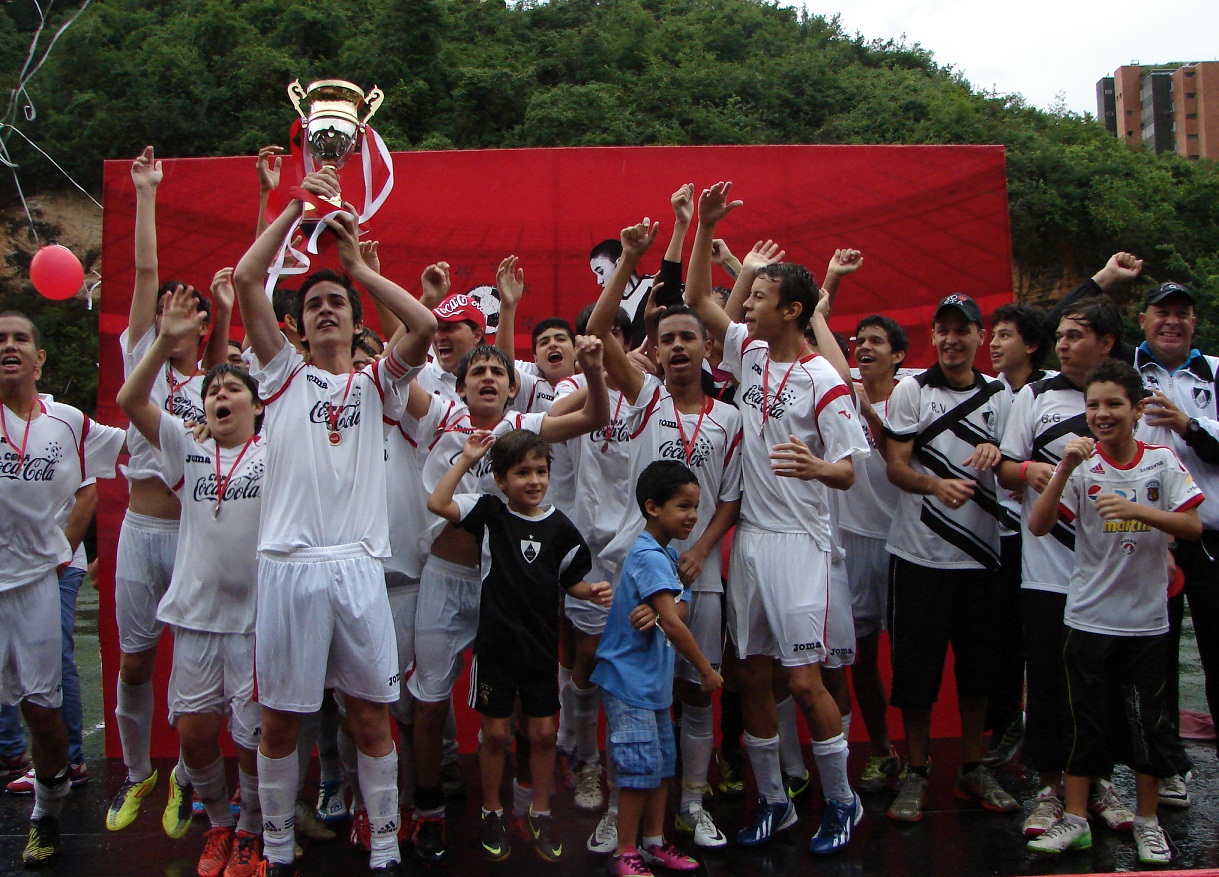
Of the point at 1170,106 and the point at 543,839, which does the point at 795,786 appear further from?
the point at 1170,106

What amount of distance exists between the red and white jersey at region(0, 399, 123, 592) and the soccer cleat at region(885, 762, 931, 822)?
3764 mm

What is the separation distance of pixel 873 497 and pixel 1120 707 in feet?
4.61

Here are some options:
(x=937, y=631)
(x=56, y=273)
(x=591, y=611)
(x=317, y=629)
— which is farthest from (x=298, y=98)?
(x=937, y=631)

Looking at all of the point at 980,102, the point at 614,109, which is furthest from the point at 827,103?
the point at 614,109

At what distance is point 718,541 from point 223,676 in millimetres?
2027

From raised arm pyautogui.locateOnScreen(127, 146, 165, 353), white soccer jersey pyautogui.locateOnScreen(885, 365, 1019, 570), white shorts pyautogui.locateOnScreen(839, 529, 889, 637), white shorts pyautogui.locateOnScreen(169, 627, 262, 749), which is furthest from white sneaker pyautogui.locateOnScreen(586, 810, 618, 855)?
raised arm pyautogui.locateOnScreen(127, 146, 165, 353)

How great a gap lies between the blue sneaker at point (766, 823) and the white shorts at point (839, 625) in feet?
2.17

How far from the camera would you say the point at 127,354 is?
410cm

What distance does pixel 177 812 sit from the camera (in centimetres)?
401

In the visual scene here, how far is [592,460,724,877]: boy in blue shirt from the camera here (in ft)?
11.2

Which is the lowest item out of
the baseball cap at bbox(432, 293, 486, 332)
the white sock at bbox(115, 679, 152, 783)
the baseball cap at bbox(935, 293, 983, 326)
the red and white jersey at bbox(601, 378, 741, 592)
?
the white sock at bbox(115, 679, 152, 783)

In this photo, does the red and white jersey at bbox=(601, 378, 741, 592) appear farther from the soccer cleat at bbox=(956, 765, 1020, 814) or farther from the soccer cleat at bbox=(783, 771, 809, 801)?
the soccer cleat at bbox=(956, 765, 1020, 814)

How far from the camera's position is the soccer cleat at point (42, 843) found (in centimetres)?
374

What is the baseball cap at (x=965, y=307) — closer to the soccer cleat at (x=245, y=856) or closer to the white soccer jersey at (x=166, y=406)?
the white soccer jersey at (x=166, y=406)
